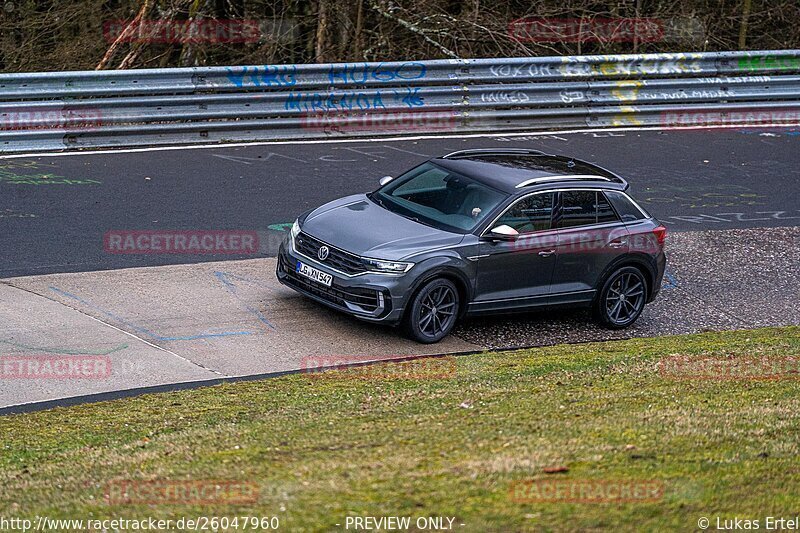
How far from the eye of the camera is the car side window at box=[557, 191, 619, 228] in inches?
411

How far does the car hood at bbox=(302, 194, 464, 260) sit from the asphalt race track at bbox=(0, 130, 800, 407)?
822mm

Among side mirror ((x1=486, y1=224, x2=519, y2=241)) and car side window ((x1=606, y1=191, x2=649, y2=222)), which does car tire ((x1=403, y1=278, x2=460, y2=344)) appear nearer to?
side mirror ((x1=486, y1=224, x2=519, y2=241))

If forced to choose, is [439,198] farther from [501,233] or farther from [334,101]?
[334,101]

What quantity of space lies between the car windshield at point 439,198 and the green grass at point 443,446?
1.81m

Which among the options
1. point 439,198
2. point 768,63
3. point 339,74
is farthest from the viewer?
point 768,63

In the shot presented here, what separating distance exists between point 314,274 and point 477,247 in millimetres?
1539

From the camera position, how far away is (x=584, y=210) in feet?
34.6

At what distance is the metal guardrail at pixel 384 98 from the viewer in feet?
50.0

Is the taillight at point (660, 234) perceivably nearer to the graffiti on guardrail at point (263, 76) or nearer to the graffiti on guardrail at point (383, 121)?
the graffiti on guardrail at point (383, 121)

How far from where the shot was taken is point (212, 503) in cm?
491

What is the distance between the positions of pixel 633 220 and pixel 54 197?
704cm

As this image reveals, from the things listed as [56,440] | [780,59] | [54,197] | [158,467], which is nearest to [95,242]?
[54,197]

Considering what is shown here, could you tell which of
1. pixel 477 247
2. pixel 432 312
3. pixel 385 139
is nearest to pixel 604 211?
pixel 477 247

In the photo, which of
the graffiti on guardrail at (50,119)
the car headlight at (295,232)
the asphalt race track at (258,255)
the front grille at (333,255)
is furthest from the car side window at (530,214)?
the graffiti on guardrail at (50,119)
